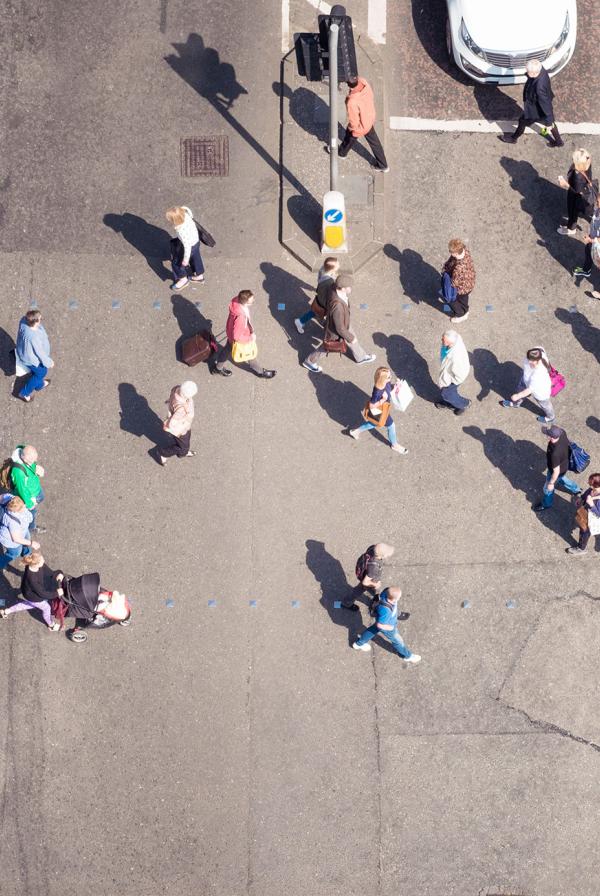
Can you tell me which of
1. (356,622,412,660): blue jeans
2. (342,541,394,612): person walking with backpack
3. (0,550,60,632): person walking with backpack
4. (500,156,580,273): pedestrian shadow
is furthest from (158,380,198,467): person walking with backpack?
(500,156,580,273): pedestrian shadow

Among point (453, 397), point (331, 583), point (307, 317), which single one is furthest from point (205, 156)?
point (331, 583)

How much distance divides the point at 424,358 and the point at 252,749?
19.0 feet

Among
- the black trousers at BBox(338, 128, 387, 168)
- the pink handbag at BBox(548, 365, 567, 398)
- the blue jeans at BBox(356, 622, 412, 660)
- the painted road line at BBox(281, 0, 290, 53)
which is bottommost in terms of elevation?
the blue jeans at BBox(356, 622, 412, 660)

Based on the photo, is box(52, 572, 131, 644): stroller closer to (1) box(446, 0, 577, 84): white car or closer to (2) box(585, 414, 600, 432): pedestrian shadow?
(2) box(585, 414, 600, 432): pedestrian shadow

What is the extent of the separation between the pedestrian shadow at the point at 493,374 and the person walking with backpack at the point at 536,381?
0.43 m

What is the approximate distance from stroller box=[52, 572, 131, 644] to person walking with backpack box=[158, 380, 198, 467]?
6.36 feet

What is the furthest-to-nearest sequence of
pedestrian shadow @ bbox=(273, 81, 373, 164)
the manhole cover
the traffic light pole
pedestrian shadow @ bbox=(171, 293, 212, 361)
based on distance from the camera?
pedestrian shadow @ bbox=(273, 81, 373, 164) → the manhole cover → pedestrian shadow @ bbox=(171, 293, 212, 361) → the traffic light pole

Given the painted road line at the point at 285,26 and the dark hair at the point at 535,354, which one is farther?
the painted road line at the point at 285,26

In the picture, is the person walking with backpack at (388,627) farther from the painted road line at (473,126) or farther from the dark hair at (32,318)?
the painted road line at (473,126)

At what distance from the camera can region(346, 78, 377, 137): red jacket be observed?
12.9 m

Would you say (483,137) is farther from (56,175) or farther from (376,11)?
(56,175)

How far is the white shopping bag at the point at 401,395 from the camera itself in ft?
40.2

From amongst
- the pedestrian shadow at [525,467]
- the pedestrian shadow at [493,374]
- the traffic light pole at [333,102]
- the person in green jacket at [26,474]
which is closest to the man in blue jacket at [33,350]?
the person in green jacket at [26,474]

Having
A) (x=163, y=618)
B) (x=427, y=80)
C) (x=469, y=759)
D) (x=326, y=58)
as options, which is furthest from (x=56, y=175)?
(x=469, y=759)
